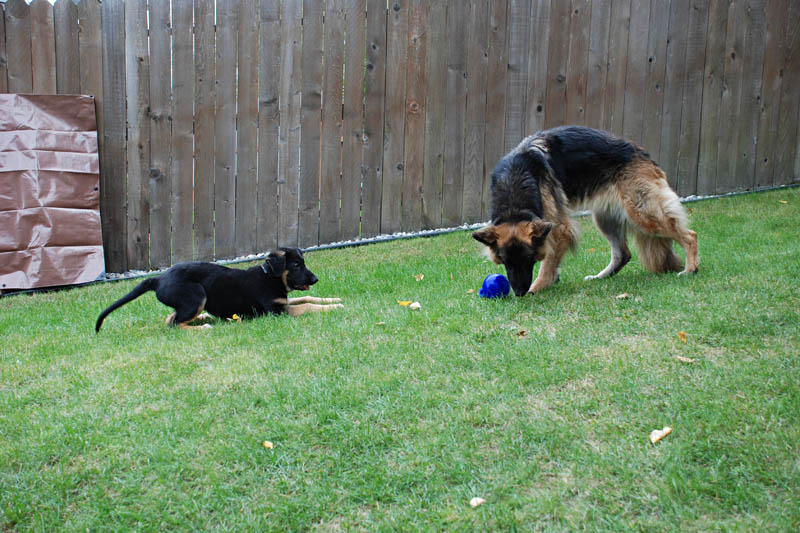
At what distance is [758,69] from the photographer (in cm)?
954

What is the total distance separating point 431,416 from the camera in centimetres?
352

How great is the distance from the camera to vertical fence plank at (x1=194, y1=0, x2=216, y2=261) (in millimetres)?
7664

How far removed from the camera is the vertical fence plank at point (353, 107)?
8.12 metres

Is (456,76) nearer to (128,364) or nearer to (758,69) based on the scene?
(758,69)

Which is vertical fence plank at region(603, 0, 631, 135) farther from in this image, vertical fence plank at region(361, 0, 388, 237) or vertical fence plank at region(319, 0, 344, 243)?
vertical fence plank at region(319, 0, 344, 243)

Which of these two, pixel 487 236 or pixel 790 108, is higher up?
pixel 790 108

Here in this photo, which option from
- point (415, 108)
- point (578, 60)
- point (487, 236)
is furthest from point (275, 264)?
point (578, 60)

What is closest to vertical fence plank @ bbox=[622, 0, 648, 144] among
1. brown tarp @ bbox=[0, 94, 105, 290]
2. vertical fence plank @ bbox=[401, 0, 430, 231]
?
vertical fence plank @ bbox=[401, 0, 430, 231]

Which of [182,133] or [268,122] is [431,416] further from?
[182,133]

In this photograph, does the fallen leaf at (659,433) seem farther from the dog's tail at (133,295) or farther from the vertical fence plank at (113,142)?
the vertical fence plank at (113,142)

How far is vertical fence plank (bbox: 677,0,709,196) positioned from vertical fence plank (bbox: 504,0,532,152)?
93.8 inches

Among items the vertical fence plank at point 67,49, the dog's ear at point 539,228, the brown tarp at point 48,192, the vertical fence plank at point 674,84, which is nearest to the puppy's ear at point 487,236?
the dog's ear at point 539,228

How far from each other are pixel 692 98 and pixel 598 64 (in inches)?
59.7

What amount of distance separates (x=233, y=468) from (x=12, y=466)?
1.13 metres
